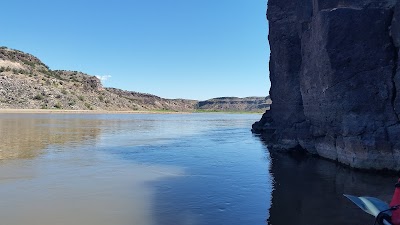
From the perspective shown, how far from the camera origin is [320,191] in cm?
1319

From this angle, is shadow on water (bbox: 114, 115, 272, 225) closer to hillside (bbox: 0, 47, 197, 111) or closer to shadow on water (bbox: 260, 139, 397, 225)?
shadow on water (bbox: 260, 139, 397, 225)

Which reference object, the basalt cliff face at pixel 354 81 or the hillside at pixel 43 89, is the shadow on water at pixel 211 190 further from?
the hillside at pixel 43 89

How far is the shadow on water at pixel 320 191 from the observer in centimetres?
996

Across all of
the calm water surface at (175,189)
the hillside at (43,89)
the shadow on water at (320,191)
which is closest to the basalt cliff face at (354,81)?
the shadow on water at (320,191)

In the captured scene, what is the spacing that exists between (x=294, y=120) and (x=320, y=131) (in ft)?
13.6

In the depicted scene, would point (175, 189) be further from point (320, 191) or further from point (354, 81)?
point (354, 81)

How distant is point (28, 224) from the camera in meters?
9.15

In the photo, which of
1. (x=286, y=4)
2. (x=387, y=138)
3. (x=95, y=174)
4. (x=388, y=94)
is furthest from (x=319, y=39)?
(x=95, y=174)

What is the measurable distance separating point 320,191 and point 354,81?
20.2 feet

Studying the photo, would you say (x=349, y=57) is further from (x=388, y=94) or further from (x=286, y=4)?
(x=286, y=4)

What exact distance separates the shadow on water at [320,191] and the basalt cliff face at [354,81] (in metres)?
1.03

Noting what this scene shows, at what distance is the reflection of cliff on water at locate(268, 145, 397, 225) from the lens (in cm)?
997

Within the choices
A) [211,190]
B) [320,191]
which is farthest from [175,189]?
[320,191]

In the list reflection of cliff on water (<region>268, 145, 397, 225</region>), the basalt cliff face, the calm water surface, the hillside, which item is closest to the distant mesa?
the hillside
